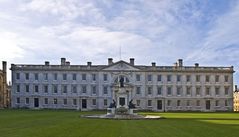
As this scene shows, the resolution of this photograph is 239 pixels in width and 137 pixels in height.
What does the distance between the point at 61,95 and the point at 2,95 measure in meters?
13.0

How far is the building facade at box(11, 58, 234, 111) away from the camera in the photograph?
286 feet

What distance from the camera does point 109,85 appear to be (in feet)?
287

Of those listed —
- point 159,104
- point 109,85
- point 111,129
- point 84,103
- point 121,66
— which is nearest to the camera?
point 111,129

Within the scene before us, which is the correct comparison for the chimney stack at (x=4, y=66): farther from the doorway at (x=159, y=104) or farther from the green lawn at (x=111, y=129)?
the green lawn at (x=111, y=129)

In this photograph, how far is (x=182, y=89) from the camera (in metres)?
88.9

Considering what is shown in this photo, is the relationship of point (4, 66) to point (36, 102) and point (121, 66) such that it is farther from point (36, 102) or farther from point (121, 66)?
point (121, 66)

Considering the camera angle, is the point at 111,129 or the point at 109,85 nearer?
the point at 111,129

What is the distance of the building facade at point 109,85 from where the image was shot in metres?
87.1

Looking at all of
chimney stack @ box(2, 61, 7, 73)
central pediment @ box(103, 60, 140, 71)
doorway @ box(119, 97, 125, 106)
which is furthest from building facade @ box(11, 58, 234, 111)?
doorway @ box(119, 97, 125, 106)

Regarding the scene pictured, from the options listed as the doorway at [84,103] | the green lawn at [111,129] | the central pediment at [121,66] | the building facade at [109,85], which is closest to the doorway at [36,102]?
the building facade at [109,85]

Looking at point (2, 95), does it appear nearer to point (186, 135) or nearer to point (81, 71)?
point (81, 71)

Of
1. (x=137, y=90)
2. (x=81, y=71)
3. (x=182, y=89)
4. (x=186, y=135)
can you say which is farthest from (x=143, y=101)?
(x=186, y=135)

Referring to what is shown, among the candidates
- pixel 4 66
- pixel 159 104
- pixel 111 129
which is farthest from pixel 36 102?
pixel 111 129

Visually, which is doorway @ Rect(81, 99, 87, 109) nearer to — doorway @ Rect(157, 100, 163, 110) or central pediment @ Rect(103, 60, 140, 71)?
central pediment @ Rect(103, 60, 140, 71)
